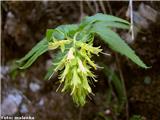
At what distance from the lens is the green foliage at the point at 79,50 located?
124 centimetres

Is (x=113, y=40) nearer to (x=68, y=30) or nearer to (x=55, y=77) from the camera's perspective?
(x=68, y=30)

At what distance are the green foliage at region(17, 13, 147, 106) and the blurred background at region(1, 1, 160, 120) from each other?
0.32 m

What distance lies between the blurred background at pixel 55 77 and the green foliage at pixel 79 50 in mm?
321

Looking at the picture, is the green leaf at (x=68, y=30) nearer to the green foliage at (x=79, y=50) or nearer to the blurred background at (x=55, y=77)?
the green foliage at (x=79, y=50)

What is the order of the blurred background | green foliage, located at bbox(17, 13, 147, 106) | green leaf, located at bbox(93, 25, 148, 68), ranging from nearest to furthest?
green foliage, located at bbox(17, 13, 147, 106)
green leaf, located at bbox(93, 25, 148, 68)
the blurred background

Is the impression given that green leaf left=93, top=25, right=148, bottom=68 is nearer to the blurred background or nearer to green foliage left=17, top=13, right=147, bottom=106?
green foliage left=17, top=13, right=147, bottom=106

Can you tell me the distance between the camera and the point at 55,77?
1.89 meters

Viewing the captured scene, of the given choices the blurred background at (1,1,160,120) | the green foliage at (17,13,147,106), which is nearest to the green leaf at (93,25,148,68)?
the green foliage at (17,13,147,106)

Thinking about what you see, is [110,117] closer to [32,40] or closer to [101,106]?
[101,106]

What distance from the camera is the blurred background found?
1.76m

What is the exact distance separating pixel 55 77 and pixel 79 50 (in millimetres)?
613

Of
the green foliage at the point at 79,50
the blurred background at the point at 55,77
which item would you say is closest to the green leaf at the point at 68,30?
the green foliage at the point at 79,50

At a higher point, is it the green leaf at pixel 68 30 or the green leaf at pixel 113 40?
the green leaf at pixel 68 30

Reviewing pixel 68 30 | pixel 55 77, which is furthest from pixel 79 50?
pixel 55 77
